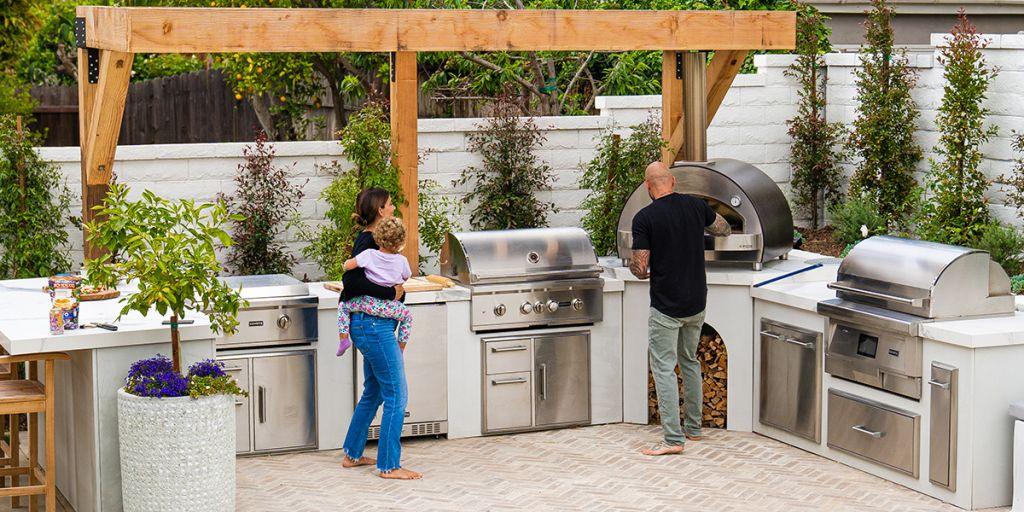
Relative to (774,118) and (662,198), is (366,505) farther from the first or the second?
(774,118)

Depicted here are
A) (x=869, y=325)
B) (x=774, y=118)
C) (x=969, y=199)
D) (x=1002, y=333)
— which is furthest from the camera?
(x=774, y=118)

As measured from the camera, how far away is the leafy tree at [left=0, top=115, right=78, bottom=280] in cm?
855

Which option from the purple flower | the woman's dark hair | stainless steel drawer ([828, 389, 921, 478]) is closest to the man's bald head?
stainless steel drawer ([828, 389, 921, 478])

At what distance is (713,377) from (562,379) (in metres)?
0.91

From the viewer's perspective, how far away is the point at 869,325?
24.2 ft

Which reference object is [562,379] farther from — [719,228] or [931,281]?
[931,281]

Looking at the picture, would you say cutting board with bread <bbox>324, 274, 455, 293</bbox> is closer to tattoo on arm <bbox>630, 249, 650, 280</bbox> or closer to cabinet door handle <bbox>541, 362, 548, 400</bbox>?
cabinet door handle <bbox>541, 362, 548, 400</bbox>

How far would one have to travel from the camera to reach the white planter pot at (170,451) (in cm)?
627

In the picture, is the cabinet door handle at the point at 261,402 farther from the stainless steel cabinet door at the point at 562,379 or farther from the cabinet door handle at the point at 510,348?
the stainless steel cabinet door at the point at 562,379

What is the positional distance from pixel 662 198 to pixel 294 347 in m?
2.20

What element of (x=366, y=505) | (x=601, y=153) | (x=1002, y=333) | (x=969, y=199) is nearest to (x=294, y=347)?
(x=366, y=505)

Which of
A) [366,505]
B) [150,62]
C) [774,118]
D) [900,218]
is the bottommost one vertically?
[366,505]

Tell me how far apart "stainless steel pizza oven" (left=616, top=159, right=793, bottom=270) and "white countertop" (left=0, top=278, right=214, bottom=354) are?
2986 millimetres

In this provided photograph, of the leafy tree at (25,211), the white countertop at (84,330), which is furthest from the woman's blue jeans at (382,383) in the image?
the leafy tree at (25,211)
